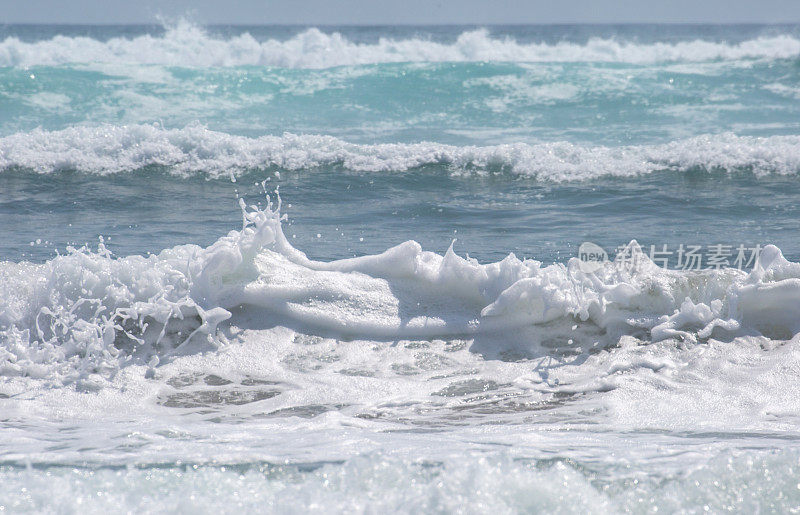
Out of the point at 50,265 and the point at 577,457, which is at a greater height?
the point at 50,265

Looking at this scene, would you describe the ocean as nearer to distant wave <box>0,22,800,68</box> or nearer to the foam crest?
the foam crest

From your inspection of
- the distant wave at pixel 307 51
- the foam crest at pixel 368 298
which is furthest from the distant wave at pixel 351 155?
the distant wave at pixel 307 51

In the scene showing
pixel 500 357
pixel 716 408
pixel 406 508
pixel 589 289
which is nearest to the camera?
pixel 406 508

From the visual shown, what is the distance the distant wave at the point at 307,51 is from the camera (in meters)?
20.6

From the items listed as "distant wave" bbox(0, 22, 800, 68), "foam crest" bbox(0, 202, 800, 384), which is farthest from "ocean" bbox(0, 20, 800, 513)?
"distant wave" bbox(0, 22, 800, 68)

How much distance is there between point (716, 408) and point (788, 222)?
14.2ft

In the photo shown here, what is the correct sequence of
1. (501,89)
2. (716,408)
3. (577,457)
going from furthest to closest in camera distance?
(501,89)
(716,408)
(577,457)

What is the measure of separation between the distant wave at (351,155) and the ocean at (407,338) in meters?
0.07

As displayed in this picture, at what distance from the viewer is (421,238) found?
6762mm

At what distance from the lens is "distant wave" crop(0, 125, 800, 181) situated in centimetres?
936

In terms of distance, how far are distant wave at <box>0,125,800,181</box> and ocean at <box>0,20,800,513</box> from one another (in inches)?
2.9

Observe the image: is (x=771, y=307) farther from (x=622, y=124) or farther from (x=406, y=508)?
(x=622, y=124)

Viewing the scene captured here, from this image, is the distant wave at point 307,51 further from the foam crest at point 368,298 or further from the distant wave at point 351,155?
the foam crest at point 368,298

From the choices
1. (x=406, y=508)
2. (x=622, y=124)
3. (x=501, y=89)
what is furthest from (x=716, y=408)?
(x=501, y=89)
